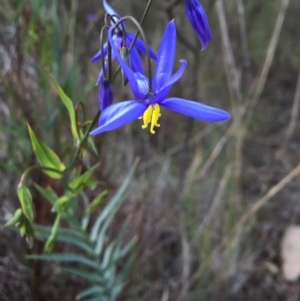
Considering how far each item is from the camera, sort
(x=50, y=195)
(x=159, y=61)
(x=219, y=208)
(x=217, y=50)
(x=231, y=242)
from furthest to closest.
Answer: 1. (x=217, y=50)
2. (x=219, y=208)
3. (x=231, y=242)
4. (x=50, y=195)
5. (x=159, y=61)

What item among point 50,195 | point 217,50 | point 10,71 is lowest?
point 50,195

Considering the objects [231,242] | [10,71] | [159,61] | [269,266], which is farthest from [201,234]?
[159,61]

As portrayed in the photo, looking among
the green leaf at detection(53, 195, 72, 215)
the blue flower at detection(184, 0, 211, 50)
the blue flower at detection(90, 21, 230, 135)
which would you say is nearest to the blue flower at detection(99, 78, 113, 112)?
the blue flower at detection(90, 21, 230, 135)

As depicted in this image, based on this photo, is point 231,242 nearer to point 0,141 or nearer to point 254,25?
point 0,141

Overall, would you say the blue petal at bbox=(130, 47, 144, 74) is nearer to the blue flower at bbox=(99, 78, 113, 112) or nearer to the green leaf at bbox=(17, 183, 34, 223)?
the blue flower at bbox=(99, 78, 113, 112)

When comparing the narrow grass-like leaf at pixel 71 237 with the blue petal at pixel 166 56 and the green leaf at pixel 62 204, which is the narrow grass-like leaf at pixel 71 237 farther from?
the blue petal at pixel 166 56

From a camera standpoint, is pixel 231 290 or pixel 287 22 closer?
pixel 231 290

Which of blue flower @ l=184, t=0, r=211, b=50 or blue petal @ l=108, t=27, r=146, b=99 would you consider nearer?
blue petal @ l=108, t=27, r=146, b=99

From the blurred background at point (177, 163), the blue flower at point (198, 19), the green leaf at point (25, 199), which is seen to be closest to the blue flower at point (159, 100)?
the blue flower at point (198, 19)
